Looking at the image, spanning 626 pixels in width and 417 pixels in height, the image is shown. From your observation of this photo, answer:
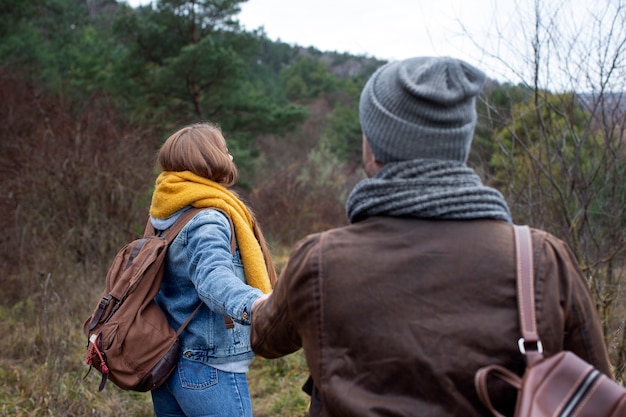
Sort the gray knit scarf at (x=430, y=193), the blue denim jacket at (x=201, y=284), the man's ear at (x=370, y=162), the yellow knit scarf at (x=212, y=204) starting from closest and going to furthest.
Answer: the gray knit scarf at (x=430, y=193)
the man's ear at (x=370, y=162)
the blue denim jacket at (x=201, y=284)
the yellow knit scarf at (x=212, y=204)

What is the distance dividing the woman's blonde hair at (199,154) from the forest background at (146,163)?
57.3 inches

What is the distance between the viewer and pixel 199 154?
2512mm

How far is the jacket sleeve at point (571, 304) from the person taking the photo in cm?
139

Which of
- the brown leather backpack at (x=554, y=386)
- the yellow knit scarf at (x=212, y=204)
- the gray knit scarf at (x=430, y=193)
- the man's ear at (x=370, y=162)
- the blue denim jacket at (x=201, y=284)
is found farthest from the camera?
the yellow knit scarf at (x=212, y=204)

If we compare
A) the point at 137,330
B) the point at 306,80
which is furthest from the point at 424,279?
the point at 306,80

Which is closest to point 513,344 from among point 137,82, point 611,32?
point 611,32

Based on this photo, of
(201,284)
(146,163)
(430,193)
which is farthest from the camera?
(146,163)

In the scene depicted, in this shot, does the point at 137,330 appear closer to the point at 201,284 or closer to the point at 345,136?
the point at 201,284

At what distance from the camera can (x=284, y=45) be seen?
50.4 m

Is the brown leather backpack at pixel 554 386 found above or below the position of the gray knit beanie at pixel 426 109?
below

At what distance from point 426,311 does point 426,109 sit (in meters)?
0.44

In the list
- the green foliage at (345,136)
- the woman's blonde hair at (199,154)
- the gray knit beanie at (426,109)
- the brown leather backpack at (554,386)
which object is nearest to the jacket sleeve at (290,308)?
the gray knit beanie at (426,109)

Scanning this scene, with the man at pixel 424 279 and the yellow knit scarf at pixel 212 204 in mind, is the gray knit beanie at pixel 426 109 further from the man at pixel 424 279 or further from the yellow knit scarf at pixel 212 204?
the yellow knit scarf at pixel 212 204

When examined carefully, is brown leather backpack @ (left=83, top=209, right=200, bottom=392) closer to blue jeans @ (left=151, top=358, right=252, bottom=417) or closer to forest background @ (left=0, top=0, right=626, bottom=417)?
blue jeans @ (left=151, top=358, right=252, bottom=417)
